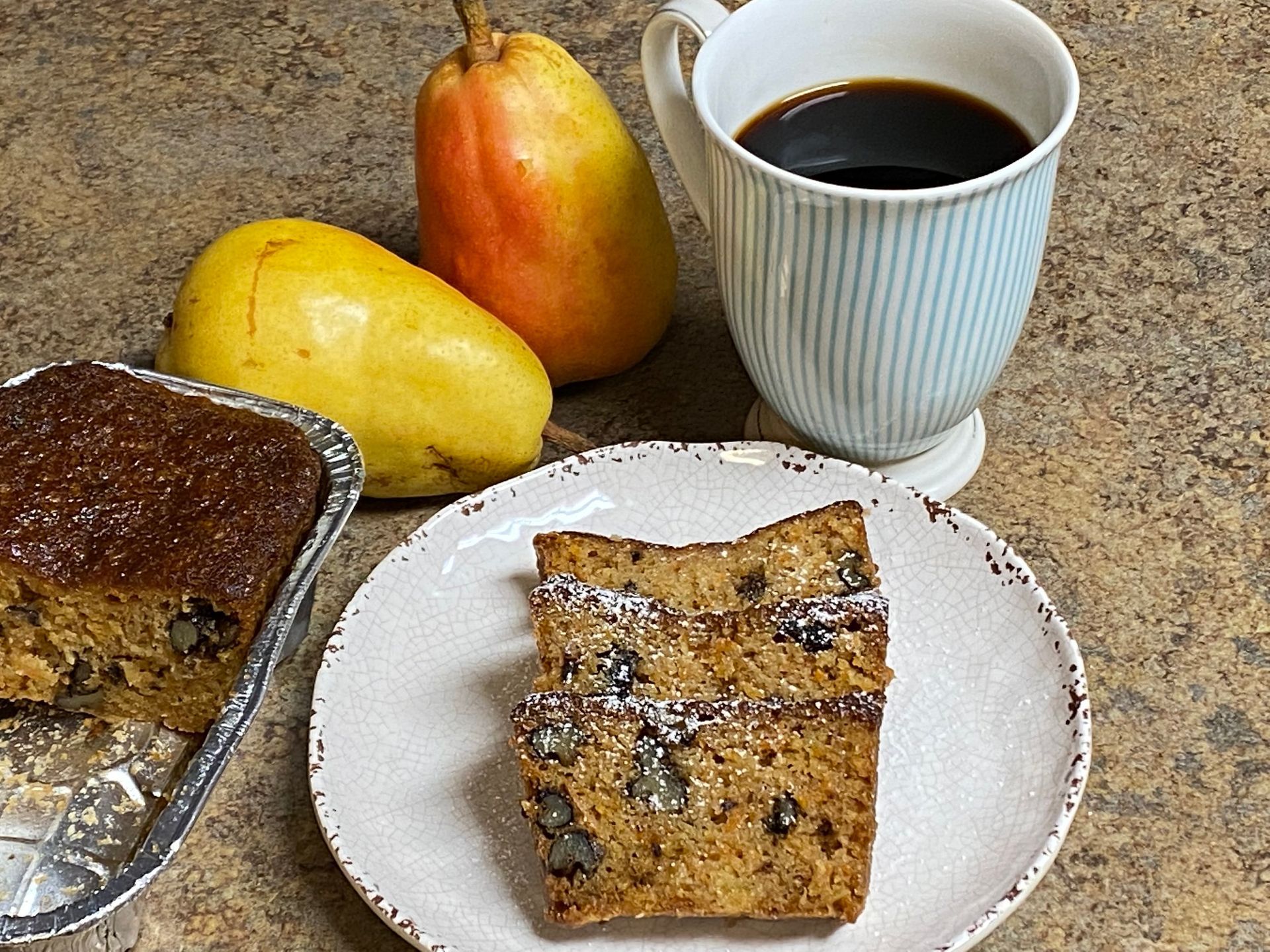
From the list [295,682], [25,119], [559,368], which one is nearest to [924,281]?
[559,368]

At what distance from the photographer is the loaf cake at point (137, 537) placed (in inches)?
46.4

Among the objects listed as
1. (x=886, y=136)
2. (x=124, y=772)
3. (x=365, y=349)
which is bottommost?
(x=124, y=772)

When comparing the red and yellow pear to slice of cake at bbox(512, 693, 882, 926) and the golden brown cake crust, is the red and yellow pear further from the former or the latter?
slice of cake at bbox(512, 693, 882, 926)

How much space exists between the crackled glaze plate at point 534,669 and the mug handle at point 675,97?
0.25m

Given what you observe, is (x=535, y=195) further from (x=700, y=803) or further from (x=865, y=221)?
(x=700, y=803)

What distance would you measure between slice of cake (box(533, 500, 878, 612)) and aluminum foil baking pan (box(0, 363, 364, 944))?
200 millimetres

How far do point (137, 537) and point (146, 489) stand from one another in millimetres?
49

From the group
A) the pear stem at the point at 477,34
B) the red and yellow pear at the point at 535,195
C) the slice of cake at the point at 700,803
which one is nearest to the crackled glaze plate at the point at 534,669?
the slice of cake at the point at 700,803

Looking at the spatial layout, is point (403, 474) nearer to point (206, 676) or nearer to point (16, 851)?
Result: point (206, 676)

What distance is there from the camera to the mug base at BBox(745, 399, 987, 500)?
139 cm

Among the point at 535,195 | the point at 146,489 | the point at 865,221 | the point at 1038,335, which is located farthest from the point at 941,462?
the point at 146,489

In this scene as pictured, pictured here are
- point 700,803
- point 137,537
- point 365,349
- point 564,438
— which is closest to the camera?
point 700,803

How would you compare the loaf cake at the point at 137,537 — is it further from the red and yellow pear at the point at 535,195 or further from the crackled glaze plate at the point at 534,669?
the red and yellow pear at the point at 535,195

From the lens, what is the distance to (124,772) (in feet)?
4.09
